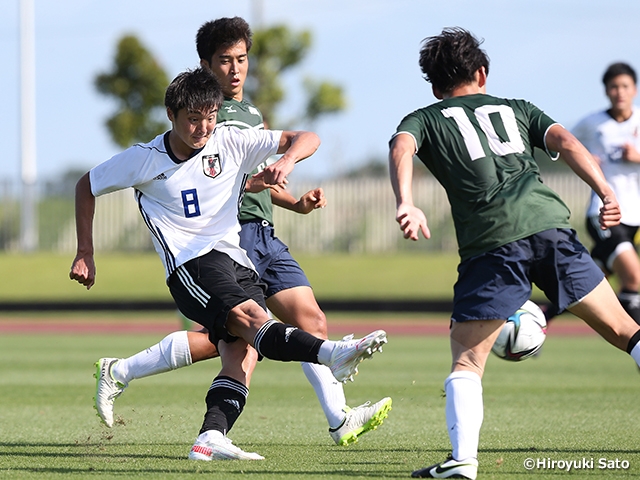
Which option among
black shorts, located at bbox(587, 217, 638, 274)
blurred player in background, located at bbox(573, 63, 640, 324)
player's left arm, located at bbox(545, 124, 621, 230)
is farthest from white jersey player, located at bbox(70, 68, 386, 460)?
black shorts, located at bbox(587, 217, 638, 274)

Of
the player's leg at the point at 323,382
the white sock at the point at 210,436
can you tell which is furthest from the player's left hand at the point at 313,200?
the white sock at the point at 210,436

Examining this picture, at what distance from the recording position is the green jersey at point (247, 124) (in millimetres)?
6035

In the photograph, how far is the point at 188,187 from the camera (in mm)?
5328

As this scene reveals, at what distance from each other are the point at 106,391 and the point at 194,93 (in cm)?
193

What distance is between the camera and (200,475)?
4719 mm

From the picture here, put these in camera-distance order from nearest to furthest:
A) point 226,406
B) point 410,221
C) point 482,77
Result: point 410,221 → point 482,77 → point 226,406

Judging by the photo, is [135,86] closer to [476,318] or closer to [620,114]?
[620,114]

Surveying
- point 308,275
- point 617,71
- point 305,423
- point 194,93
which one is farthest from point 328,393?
point 308,275

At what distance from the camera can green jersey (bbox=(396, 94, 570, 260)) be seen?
4762 millimetres

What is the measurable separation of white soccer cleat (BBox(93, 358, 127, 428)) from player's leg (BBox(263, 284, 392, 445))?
3.35 ft

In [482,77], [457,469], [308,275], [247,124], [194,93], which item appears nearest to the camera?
[457,469]

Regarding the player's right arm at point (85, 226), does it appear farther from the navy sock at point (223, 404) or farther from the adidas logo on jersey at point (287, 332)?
the adidas logo on jersey at point (287, 332)

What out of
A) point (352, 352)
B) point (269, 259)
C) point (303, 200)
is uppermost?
point (303, 200)

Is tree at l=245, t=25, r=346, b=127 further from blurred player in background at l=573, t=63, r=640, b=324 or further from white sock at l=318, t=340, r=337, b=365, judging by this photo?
white sock at l=318, t=340, r=337, b=365
